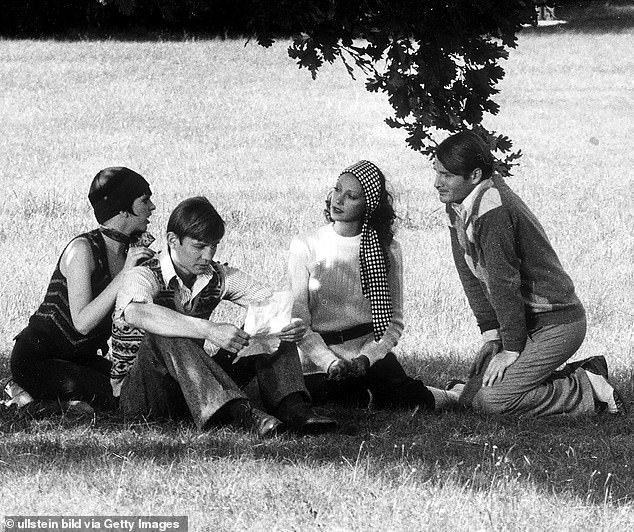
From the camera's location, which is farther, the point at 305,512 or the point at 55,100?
the point at 55,100

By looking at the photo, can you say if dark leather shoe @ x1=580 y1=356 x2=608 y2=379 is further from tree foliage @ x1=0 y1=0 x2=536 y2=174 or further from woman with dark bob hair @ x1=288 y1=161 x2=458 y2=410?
tree foliage @ x1=0 y1=0 x2=536 y2=174

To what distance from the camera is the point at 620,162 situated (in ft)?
54.1

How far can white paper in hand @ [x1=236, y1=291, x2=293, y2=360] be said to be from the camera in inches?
232

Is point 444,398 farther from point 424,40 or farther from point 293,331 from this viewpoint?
point 424,40

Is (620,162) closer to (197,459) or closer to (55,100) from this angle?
(55,100)

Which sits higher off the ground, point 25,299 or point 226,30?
point 226,30

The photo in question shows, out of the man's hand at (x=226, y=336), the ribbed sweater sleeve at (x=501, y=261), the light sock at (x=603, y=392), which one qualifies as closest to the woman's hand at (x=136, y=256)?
the man's hand at (x=226, y=336)

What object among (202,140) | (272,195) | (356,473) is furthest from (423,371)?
(202,140)

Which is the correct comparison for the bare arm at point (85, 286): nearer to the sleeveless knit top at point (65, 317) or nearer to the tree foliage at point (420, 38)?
the sleeveless knit top at point (65, 317)

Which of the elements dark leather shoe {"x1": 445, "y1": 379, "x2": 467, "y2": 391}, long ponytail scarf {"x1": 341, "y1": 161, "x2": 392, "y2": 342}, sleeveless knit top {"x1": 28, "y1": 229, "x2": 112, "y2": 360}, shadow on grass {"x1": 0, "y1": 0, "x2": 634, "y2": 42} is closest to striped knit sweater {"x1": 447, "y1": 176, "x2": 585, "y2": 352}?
long ponytail scarf {"x1": 341, "y1": 161, "x2": 392, "y2": 342}

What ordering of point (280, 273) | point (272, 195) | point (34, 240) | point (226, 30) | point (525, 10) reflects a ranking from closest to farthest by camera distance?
point (525, 10)
point (280, 273)
point (34, 240)
point (272, 195)
point (226, 30)

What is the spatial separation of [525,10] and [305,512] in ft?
9.20

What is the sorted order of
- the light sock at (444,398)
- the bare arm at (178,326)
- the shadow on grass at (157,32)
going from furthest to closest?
1. the shadow on grass at (157,32)
2. the light sock at (444,398)
3. the bare arm at (178,326)

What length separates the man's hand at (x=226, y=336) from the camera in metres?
5.67
